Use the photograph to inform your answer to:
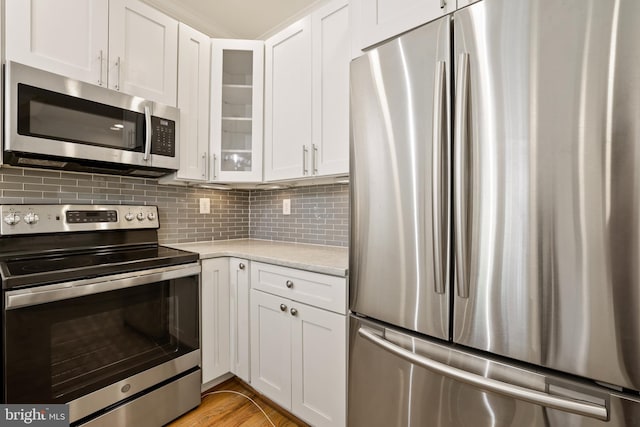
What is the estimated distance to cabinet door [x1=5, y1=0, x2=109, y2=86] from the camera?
1312 millimetres

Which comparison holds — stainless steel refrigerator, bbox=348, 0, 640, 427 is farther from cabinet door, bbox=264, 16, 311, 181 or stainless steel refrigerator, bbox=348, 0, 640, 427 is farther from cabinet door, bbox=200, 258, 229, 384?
cabinet door, bbox=200, 258, 229, 384

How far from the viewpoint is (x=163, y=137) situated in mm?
1817

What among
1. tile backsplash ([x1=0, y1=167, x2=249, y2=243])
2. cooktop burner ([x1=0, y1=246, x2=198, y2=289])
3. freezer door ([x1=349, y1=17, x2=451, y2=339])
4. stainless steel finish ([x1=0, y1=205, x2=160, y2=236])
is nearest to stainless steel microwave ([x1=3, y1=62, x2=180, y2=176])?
tile backsplash ([x1=0, y1=167, x2=249, y2=243])

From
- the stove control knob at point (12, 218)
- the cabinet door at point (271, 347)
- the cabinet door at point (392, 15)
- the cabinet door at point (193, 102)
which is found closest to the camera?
the cabinet door at point (392, 15)

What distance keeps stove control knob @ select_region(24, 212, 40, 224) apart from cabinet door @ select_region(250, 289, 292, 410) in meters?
1.19

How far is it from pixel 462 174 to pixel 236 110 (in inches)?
69.5

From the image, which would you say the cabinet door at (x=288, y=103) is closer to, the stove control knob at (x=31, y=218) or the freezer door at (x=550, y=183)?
the freezer door at (x=550, y=183)

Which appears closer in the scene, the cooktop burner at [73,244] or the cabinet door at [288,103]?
the cooktop burner at [73,244]

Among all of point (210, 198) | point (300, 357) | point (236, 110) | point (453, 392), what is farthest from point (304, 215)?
point (453, 392)

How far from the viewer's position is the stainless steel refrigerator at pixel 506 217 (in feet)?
2.27

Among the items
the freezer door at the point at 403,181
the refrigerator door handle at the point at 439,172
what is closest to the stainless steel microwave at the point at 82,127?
the freezer door at the point at 403,181

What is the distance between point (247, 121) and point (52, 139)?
1.11 m

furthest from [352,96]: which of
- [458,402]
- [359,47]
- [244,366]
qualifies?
[244,366]

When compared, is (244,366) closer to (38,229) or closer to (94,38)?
(38,229)
